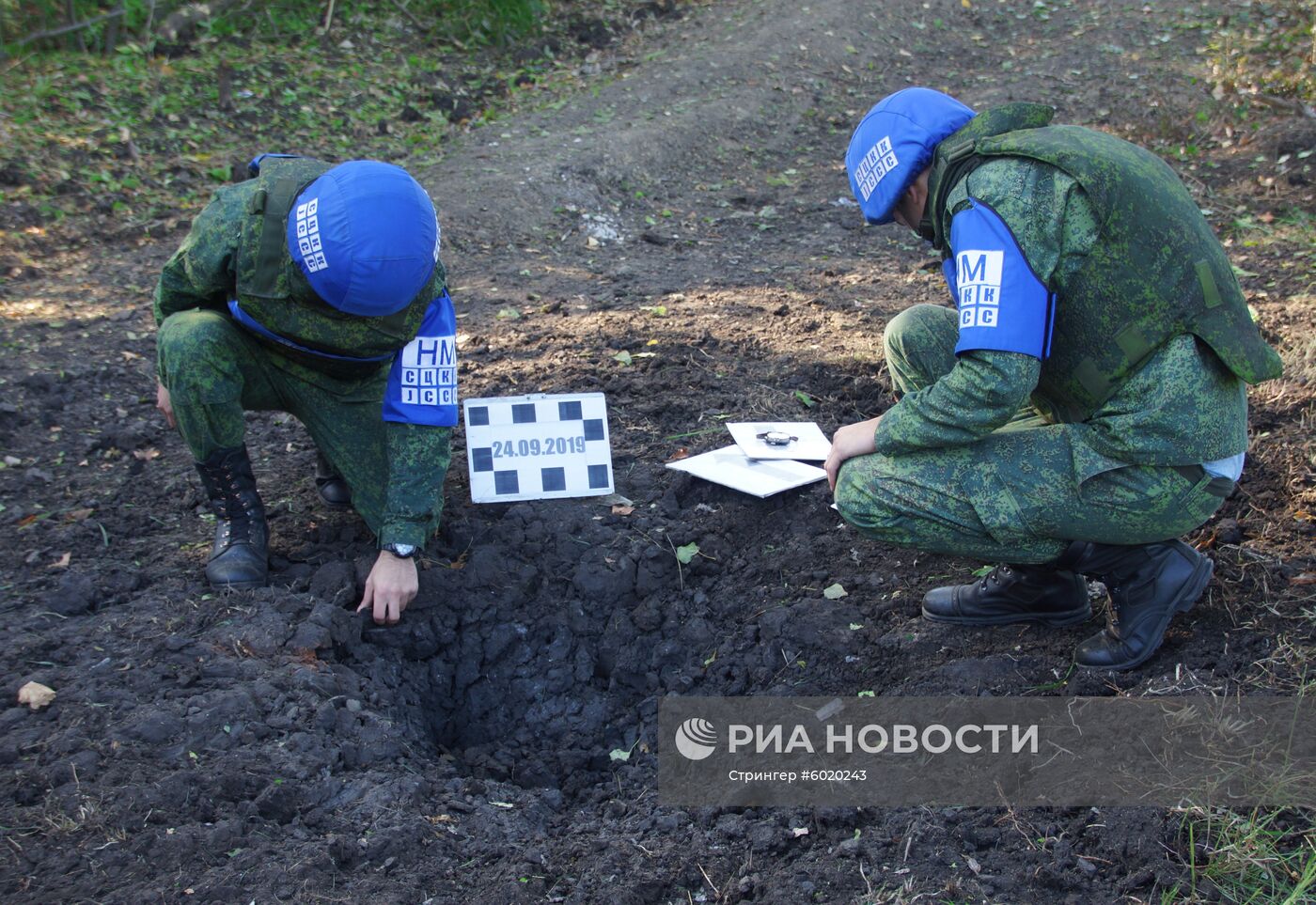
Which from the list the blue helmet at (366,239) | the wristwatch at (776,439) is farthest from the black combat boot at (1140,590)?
the blue helmet at (366,239)

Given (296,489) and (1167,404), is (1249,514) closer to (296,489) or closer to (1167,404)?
(1167,404)

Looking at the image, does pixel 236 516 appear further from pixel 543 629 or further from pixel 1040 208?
pixel 1040 208

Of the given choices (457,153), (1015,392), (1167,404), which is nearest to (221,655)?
(1015,392)

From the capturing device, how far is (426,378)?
9.37ft

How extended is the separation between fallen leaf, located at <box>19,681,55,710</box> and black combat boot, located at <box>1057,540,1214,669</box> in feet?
7.90

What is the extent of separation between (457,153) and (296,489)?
364 cm

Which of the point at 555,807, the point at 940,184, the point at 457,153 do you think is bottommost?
the point at 555,807

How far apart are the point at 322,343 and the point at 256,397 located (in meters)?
0.42

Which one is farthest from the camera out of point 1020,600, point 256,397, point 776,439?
point 776,439

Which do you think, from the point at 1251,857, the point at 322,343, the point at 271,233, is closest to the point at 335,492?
the point at 322,343

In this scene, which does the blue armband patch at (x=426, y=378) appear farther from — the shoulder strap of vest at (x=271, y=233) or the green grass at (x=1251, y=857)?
the green grass at (x=1251, y=857)

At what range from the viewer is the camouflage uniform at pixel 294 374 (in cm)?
285

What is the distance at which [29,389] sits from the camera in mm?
4062

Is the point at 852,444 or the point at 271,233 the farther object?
the point at 271,233
